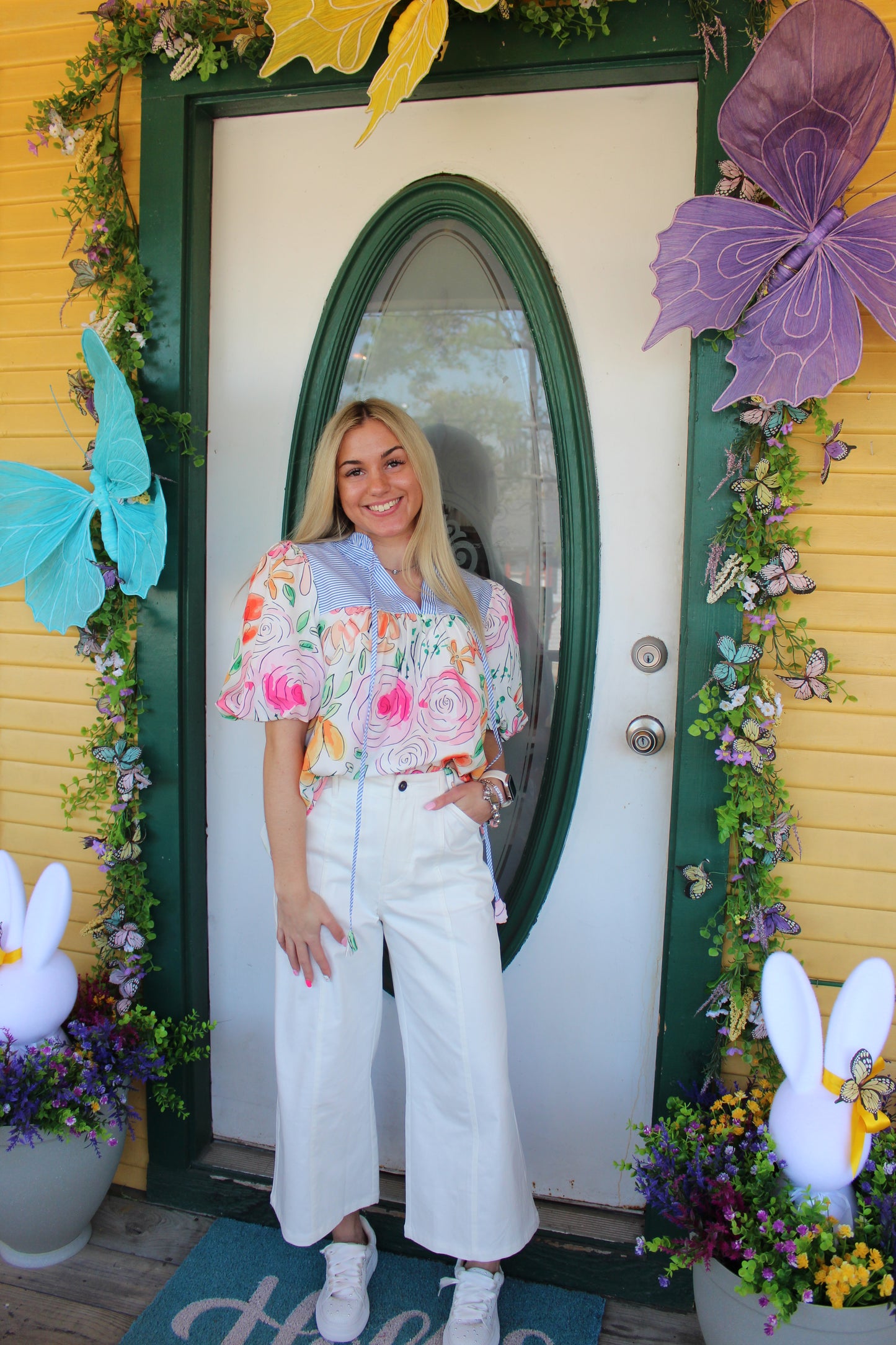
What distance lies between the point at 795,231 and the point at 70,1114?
2030mm

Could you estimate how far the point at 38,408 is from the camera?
204cm

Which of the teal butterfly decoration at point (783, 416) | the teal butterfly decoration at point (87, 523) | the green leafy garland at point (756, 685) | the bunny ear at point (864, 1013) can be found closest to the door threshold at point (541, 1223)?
the green leafy garland at point (756, 685)

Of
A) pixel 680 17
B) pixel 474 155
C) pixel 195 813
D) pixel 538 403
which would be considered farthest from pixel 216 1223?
pixel 680 17

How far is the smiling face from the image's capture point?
1.62 metres

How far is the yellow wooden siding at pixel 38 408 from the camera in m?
1.98

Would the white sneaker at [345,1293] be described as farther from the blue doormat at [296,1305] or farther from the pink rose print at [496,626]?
the pink rose print at [496,626]

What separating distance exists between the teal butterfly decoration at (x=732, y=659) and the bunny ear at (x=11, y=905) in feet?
4.59

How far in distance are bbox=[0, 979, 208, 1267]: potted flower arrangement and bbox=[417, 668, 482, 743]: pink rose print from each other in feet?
3.09

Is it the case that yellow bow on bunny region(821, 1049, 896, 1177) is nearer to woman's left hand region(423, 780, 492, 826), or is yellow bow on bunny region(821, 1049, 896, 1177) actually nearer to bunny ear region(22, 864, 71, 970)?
woman's left hand region(423, 780, 492, 826)

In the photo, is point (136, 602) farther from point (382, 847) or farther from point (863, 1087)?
point (863, 1087)

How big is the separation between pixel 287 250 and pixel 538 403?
0.64 m

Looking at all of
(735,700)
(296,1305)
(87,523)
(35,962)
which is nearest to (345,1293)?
(296,1305)

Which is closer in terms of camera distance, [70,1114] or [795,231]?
[795,231]

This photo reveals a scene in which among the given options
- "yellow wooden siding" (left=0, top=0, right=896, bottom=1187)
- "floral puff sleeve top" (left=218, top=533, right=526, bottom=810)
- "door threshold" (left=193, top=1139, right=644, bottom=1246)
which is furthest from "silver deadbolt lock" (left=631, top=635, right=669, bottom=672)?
"door threshold" (left=193, top=1139, right=644, bottom=1246)
